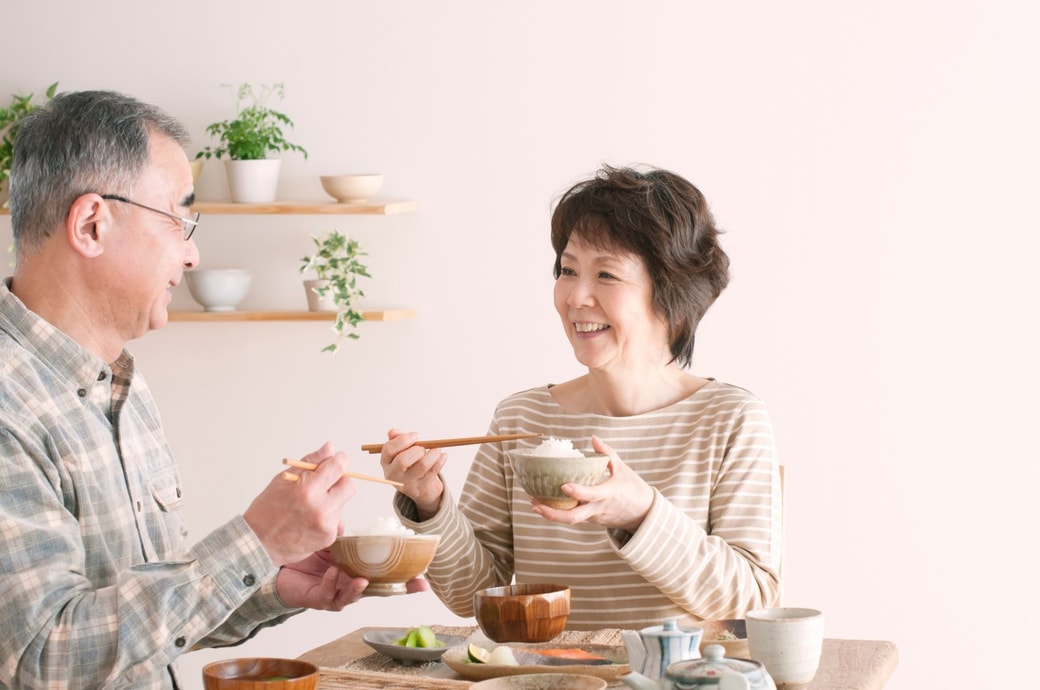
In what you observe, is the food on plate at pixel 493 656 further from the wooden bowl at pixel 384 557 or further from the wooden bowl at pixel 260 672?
the wooden bowl at pixel 260 672

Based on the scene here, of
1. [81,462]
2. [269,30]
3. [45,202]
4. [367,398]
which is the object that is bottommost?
[367,398]

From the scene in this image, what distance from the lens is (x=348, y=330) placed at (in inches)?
157

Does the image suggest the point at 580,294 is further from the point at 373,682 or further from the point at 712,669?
the point at 712,669

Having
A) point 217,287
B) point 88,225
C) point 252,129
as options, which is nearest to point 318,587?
point 88,225

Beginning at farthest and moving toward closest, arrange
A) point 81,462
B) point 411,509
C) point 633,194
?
point 633,194, point 411,509, point 81,462

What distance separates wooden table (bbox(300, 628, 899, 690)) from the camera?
170 centimetres

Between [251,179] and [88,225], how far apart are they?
7.36ft

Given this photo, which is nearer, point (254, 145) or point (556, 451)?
point (556, 451)

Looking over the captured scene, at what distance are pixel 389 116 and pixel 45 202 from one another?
2.31 m

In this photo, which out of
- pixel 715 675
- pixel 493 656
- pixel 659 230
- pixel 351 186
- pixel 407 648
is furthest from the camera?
pixel 351 186

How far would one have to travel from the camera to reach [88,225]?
1.70 metres

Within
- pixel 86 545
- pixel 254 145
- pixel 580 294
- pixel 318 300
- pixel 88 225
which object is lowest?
pixel 86 545

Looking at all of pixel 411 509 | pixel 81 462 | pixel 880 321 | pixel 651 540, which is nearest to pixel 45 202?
pixel 81 462

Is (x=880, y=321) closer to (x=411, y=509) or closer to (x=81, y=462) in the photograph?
(x=411, y=509)
